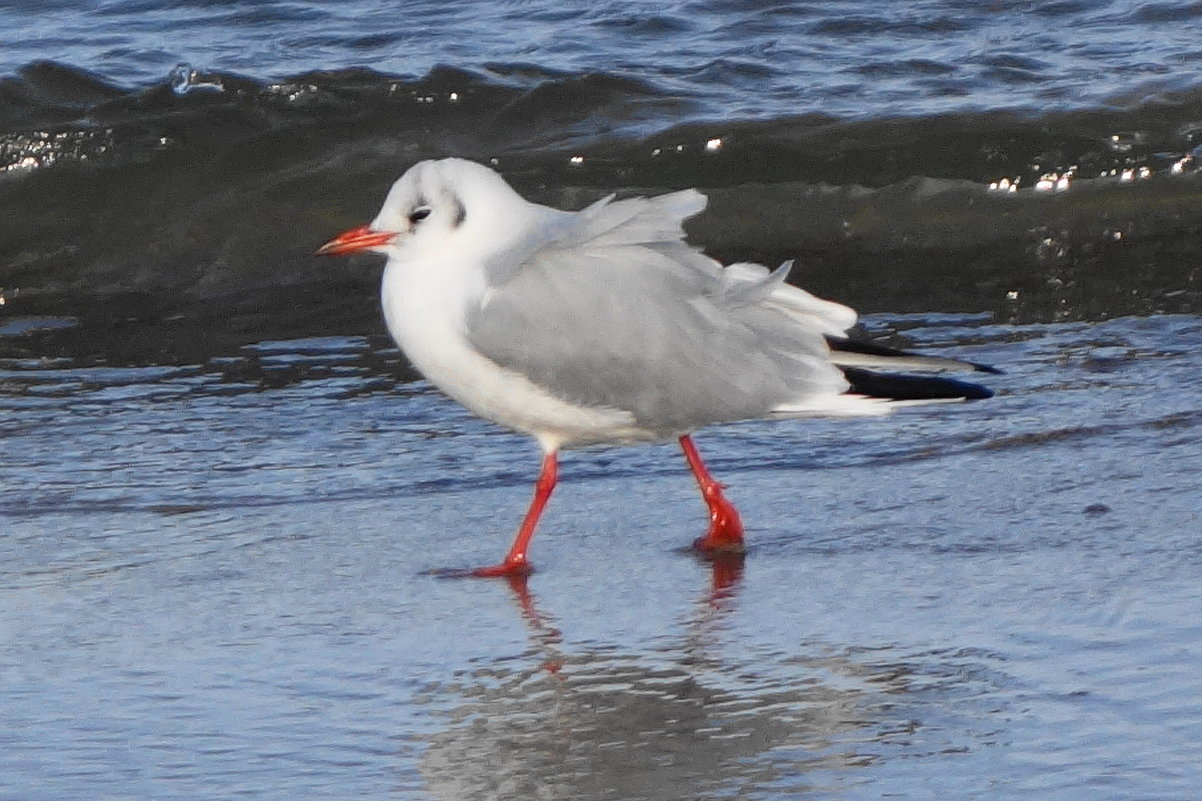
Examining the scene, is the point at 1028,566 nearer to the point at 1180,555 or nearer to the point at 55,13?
the point at 1180,555

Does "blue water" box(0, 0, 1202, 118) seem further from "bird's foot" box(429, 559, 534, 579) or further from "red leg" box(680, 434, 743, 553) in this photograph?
"bird's foot" box(429, 559, 534, 579)

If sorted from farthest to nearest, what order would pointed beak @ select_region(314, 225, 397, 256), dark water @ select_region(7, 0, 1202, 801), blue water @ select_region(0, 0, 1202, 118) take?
blue water @ select_region(0, 0, 1202, 118), pointed beak @ select_region(314, 225, 397, 256), dark water @ select_region(7, 0, 1202, 801)

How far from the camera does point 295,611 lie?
12.3 feet

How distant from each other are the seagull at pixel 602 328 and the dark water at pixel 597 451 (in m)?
0.22

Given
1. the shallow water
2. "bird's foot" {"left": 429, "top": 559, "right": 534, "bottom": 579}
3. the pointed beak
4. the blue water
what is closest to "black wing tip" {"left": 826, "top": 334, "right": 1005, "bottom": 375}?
the shallow water

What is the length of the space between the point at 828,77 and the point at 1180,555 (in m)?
4.69

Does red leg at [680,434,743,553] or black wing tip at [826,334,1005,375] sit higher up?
black wing tip at [826,334,1005,375]

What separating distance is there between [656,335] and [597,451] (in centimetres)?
70

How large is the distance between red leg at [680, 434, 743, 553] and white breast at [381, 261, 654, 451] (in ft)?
0.63

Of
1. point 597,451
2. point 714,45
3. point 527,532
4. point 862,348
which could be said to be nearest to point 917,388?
point 862,348

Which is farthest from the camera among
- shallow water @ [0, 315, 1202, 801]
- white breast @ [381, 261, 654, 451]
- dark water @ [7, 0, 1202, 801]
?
white breast @ [381, 261, 654, 451]

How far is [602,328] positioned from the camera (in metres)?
4.18

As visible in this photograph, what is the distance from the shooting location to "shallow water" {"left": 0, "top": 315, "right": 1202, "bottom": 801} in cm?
296

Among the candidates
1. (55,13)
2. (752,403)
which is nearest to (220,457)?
(752,403)
